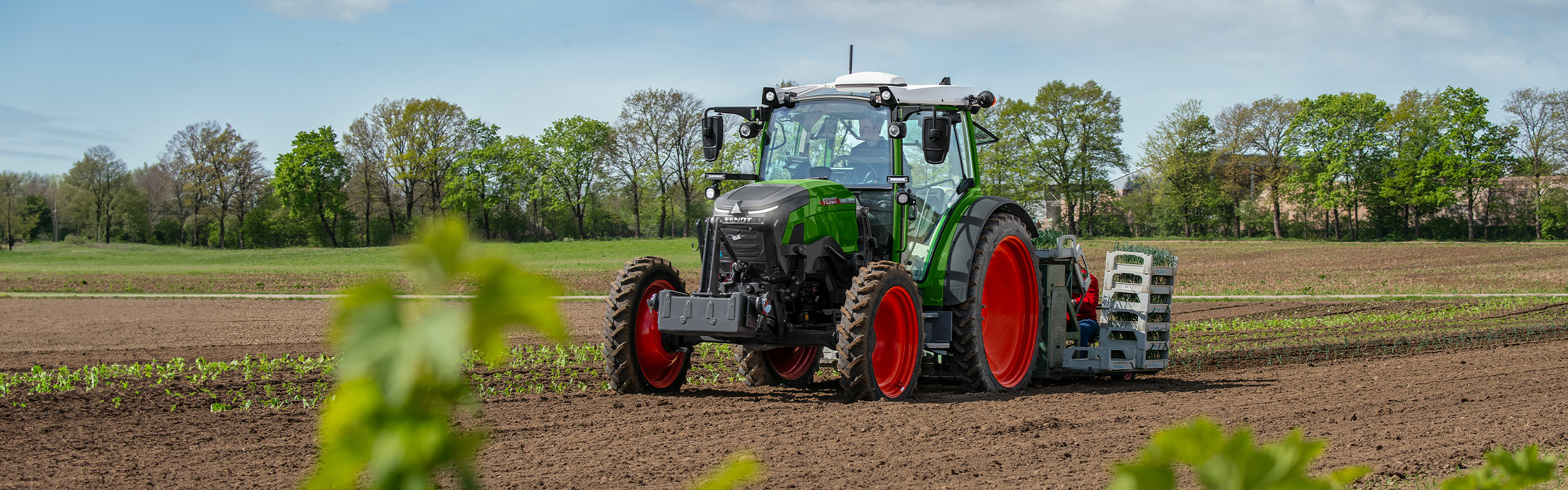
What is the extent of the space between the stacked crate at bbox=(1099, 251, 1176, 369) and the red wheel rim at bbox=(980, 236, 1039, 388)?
28.6 inches

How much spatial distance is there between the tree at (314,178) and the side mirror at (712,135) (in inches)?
2065

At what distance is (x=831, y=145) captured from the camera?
8.77 meters

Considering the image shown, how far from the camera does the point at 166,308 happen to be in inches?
794

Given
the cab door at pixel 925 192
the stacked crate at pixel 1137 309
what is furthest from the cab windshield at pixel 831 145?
the stacked crate at pixel 1137 309

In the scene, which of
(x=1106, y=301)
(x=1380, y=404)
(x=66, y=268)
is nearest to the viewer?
(x=1380, y=404)

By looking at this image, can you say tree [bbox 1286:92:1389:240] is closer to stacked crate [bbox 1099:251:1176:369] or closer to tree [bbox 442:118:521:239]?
tree [bbox 442:118:521:239]

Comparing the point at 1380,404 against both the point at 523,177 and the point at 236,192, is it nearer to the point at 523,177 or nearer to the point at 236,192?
the point at 523,177

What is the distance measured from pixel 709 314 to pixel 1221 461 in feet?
22.8

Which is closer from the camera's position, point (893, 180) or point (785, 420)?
point (785, 420)

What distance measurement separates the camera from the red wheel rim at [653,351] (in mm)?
8211

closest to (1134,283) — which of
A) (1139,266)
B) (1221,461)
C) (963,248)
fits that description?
(1139,266)

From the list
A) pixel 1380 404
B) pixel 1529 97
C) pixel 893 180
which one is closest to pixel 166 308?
pixel 893 180

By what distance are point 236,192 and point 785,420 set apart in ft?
195

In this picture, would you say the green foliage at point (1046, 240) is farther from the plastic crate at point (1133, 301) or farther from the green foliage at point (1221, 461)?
the green foliage at point (1221, 461)
